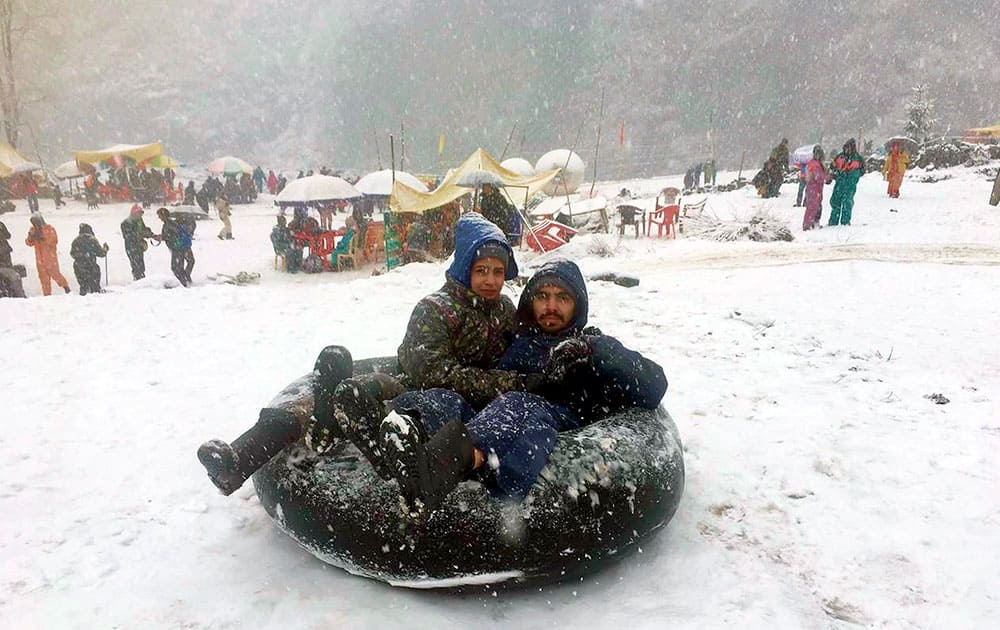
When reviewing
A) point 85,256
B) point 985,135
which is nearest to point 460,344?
point 85,256

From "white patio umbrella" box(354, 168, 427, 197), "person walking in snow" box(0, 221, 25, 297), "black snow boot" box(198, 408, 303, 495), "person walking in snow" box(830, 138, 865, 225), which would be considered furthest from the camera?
"white patio umbrella" box(354, 168, 427, 197)

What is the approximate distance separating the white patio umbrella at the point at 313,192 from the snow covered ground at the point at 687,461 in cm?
906

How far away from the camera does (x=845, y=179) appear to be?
1255 cm

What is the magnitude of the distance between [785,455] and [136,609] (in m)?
3.42

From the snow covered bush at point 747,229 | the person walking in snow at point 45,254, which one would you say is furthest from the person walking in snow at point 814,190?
the person walking in snow at point 45,254

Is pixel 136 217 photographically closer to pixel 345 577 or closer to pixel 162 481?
pixel 162 481

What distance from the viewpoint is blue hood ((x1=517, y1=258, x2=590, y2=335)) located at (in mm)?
3426

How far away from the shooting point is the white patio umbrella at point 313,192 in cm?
1711

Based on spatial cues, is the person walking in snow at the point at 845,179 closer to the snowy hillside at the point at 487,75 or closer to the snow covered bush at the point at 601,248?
the snow covered bush at the point at 601,248

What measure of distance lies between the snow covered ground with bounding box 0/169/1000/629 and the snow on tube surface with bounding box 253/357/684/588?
7.2 inches

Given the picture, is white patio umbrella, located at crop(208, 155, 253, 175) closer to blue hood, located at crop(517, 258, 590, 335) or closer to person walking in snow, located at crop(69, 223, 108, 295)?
person walking in snow, located at crop(69, 223, 108, 295)

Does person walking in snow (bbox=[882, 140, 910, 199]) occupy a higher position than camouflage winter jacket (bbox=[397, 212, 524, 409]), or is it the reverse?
person walking in snow (bbox=[882, 140, 910, 199])

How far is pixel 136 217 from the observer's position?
12758 millimetres

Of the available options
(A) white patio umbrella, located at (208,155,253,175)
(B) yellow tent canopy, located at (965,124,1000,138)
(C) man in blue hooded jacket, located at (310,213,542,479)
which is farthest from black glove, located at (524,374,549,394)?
(B) yellow tent canopy, located at (965,124,1000,138)
